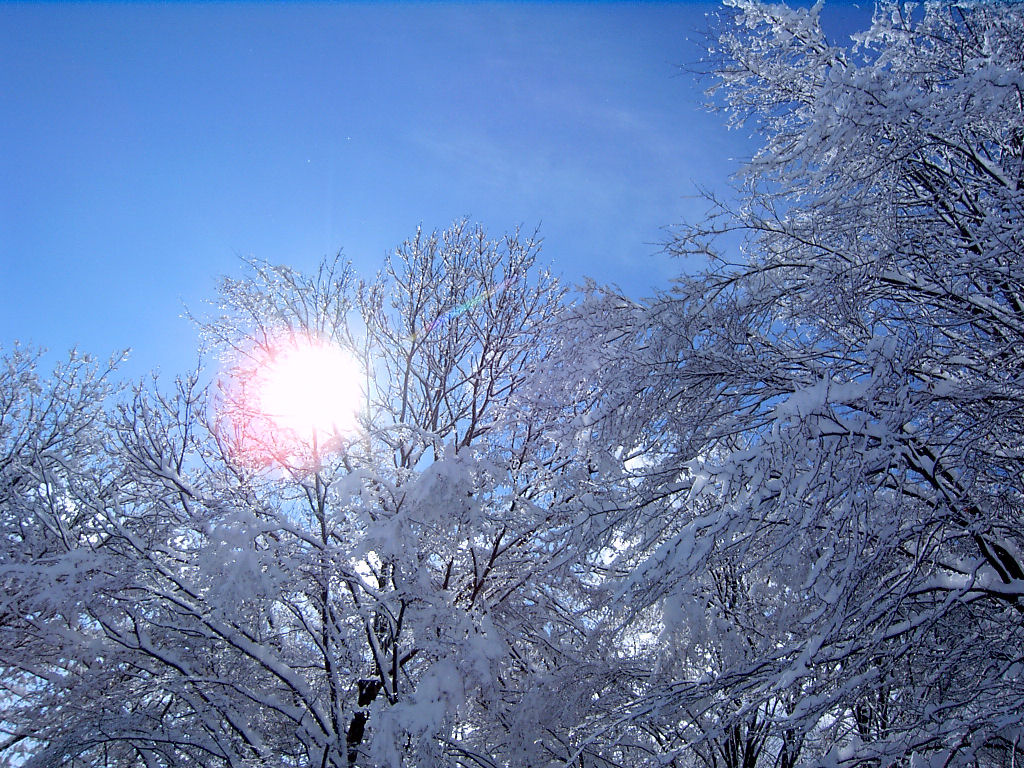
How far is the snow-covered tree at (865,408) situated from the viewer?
2.63 m

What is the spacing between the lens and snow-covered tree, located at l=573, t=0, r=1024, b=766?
2.63 meters

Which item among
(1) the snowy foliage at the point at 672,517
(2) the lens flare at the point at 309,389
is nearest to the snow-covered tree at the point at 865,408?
(1) the snowy foliage at the point at 672,517

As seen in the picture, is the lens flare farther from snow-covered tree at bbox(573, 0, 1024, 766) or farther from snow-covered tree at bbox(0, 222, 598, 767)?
snow-covered tree at bbox(573, 0, 1024, 766)

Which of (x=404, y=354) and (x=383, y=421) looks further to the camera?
(x=404, y=354)

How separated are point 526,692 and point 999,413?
4098 mm

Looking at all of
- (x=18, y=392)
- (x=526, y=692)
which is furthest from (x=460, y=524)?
(x=18, y=392)

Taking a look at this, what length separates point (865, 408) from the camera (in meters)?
2.70

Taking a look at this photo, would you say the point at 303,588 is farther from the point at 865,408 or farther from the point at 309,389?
the point at 865,408

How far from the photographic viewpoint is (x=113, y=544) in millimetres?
5195

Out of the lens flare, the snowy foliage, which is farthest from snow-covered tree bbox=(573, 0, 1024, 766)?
the lens flare

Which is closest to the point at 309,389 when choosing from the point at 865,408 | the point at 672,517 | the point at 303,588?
the point at 303,588

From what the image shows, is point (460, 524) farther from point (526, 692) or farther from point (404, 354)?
point (404, 354)

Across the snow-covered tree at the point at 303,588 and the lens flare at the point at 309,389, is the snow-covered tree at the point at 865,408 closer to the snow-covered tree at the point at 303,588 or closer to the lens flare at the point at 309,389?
the snow-covered tree at the point at 303,588

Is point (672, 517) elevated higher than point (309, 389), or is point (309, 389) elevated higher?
point (309, 389)
